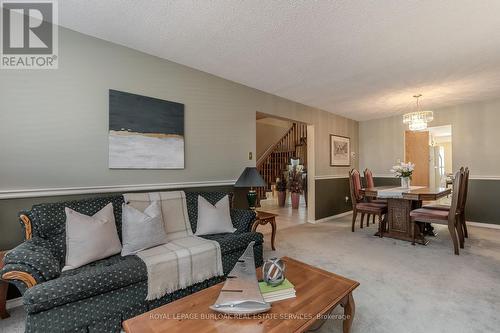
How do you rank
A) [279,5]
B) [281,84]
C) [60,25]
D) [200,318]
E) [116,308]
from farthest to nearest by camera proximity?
[281,84], [60,25], [279,5], [116,308], [200,318]

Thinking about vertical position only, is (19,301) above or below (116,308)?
below

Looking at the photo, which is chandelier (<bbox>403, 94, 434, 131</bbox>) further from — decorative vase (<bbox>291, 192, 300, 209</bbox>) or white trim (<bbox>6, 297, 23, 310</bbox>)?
white trim (<bbox>6, 297, 23, 310</bbox>)

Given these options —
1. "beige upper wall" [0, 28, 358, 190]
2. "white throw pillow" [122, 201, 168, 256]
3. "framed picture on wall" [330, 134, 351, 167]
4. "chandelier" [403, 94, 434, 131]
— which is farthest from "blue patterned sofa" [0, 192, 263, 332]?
Result: "framed picture on wall" [330, 134, 351, 167]

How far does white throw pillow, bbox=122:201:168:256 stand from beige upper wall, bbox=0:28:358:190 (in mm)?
581

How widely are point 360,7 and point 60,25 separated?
2.69 m

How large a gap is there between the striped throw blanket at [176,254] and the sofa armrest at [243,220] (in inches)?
19.0

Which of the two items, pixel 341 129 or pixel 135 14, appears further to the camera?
pixel 341 129

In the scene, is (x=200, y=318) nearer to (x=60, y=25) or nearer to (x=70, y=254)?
(x=70, y=254)

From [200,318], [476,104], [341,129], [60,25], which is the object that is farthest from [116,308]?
[476,104]

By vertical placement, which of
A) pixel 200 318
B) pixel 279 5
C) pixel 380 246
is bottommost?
pixel 380 246

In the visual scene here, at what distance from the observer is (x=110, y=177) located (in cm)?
248

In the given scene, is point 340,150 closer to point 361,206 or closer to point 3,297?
point 361,206

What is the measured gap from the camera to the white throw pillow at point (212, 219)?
2.56 metres

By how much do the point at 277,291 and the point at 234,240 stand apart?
3.18ft
